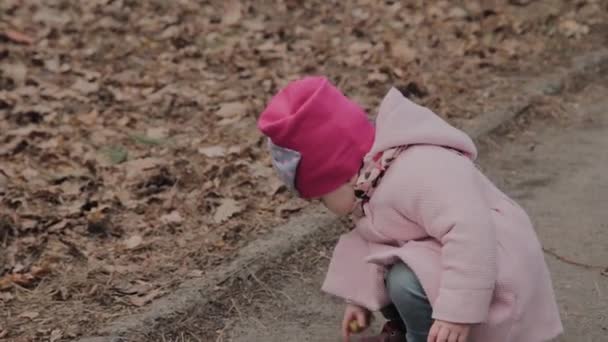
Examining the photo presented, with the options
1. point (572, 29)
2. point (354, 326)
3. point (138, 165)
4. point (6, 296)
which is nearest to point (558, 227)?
point (354, 326)

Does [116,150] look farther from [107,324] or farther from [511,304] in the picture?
[511,304]

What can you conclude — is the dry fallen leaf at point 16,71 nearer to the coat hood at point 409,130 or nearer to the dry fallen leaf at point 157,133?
the dry fallen leaf at point 157,133

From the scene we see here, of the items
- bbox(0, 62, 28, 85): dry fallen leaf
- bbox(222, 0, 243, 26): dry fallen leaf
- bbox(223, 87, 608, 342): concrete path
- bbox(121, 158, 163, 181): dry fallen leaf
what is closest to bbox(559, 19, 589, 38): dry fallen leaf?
bbox(223, 87, 608, 342): concrete path

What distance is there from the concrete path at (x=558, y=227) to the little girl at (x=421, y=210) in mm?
694

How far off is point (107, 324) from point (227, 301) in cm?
40

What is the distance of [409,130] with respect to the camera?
2482 millimetres

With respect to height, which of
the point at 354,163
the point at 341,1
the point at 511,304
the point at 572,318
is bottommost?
the point at 341,1

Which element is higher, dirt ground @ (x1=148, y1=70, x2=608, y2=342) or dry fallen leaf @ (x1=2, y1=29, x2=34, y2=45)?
dirt ground @ (x1=148, y1=70, x2=608, y2=342)

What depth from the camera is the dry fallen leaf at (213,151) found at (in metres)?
4.40

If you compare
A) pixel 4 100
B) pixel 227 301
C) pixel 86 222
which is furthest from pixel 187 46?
pixel 227 301

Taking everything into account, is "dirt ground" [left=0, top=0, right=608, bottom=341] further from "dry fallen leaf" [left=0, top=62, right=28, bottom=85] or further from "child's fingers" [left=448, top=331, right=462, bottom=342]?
"child's fingers" [left=448, top=331, right=462, bottom=342]

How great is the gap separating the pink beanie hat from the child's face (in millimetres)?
17

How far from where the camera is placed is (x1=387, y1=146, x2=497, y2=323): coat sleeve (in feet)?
7.57

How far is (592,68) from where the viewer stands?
5.57m
